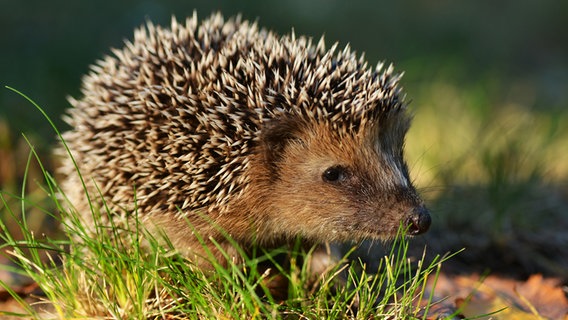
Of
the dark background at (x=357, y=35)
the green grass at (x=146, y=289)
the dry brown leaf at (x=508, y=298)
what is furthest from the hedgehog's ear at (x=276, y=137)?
the dark background at (x=357, y=35)

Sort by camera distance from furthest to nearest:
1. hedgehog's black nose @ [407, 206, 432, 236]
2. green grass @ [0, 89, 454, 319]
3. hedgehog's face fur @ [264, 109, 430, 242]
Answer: hedgehog's face fur @ [264, 109, 430, 242] < hedgehog's black nose @ [407, 206, 432, 236] < green grass @ [0, 89, 454, 319]

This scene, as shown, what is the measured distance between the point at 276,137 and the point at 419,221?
0.85 meters

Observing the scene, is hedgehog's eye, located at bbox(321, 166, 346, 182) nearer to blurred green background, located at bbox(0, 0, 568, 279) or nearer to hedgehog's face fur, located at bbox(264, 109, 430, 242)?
hedgehog's face fur, located at bbox(264, 109, 430, 242)

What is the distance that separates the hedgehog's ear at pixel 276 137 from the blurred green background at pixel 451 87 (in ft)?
2.98

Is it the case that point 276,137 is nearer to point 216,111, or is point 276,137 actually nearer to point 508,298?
point 216,111

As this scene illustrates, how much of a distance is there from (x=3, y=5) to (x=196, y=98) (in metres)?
7.50

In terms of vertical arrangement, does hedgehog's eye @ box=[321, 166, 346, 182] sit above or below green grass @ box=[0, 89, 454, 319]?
above

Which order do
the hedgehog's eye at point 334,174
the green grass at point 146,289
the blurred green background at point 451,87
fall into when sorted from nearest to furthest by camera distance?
the green grass at point 146,289 < the hedgehog's eye at point 334,174 < the blurred green background at point 451,87

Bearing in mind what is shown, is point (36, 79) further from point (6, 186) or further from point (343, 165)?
point (343, 165)

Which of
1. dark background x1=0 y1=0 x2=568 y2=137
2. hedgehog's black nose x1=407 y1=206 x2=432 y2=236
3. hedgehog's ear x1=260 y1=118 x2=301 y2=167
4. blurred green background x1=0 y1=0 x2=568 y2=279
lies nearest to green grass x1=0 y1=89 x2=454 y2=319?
hedgehog's black nose x1=407 y1=206 x2=432 y2=236

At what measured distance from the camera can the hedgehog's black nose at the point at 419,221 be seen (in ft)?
11.1

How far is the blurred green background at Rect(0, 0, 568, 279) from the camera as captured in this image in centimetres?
486

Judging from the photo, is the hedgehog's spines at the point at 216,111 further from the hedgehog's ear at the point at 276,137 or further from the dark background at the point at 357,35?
the dark background at the point at 357,35

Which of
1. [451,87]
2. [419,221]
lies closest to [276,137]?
[419,221]
